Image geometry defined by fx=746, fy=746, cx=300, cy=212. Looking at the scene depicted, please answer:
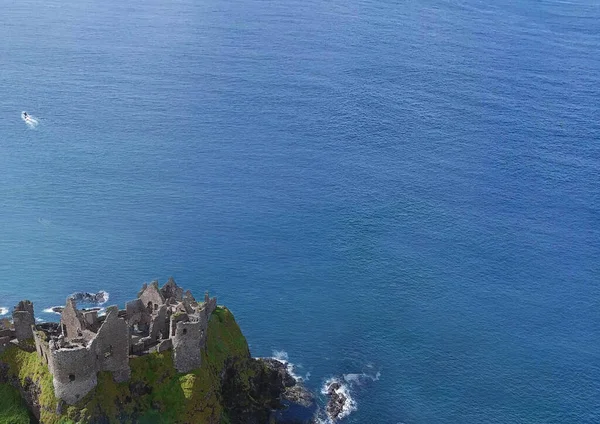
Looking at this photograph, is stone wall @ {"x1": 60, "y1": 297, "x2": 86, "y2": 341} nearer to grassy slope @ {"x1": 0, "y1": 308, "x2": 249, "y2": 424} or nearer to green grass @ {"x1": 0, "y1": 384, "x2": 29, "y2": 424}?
grassy slope @ {"x1": 0, "y1": 308, "x2": 249, "y2": 424}

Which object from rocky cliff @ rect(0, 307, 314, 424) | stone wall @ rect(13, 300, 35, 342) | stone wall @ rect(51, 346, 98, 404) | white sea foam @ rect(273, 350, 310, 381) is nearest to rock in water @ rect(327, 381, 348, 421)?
white sea foam @ rect(273, 350, 310, 381)

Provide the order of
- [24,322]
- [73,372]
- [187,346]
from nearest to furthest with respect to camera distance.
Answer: [73,372], [24,322], [187,346]

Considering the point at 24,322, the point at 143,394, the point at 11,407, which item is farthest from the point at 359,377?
the point at 24,322

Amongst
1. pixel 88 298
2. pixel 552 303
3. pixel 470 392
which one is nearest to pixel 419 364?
pixel 470 392

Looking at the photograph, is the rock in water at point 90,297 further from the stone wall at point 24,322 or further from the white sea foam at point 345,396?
the stone wall at point 24,322

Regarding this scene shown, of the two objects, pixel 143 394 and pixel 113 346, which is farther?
pixel 143 394

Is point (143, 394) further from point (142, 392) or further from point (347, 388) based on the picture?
point (347, 388)
